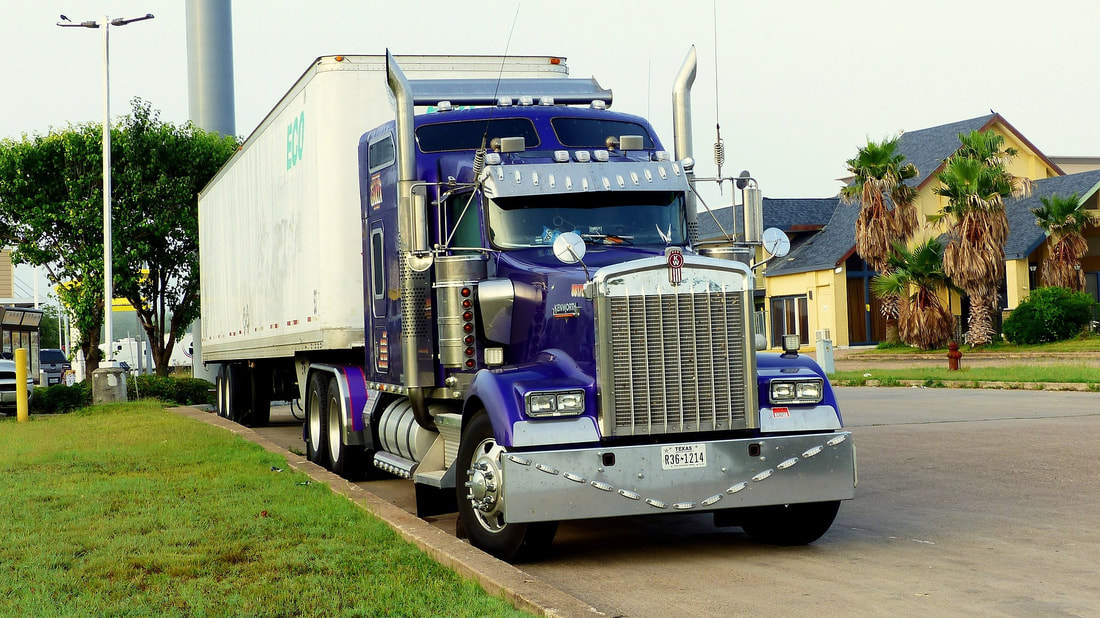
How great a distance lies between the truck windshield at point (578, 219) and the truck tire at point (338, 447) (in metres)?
4.26

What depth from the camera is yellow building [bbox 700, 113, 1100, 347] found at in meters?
43.1

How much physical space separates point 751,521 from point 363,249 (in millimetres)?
4889

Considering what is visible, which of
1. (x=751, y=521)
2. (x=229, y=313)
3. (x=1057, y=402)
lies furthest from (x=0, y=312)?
(x=751, y=521)

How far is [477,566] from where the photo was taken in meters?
7.14

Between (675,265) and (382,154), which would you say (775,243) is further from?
(382,154)

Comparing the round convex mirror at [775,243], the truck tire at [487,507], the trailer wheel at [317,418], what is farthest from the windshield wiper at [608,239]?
the trailer wheel at [317,418]

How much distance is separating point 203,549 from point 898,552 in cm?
447

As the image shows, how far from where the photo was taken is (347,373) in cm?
1307

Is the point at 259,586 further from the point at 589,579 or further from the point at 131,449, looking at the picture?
the point at 131,449

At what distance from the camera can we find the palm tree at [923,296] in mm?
38812

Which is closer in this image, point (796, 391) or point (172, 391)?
point (796, 391)

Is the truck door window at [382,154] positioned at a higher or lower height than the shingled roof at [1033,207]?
lower

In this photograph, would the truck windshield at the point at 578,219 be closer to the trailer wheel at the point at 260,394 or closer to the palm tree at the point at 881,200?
the trailer wheel at the point at 260,394

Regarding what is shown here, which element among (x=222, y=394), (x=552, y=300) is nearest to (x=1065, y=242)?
(x=222, y=394)
